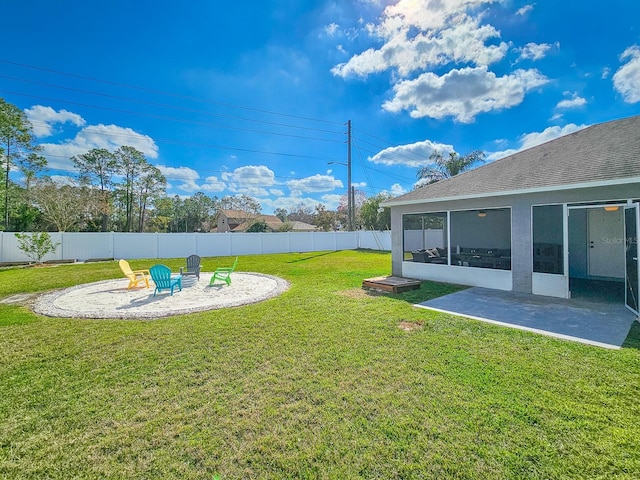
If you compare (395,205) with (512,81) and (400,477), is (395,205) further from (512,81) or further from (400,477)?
(512,81)

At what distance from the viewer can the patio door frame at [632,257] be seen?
5.38m

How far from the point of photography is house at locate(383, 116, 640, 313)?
6.17 m

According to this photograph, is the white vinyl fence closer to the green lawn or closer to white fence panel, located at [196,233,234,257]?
white fence panel, located at [196,233,234,257]

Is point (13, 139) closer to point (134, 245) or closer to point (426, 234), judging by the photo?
point (134, 245)

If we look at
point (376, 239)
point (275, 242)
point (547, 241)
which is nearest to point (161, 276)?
point (547, 241)

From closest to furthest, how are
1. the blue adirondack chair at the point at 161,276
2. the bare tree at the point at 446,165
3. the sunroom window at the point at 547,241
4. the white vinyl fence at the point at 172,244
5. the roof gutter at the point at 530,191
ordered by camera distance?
1. the roof gutter at the point at 530,191
2. the sunroom window at the point at 547,241
3. the blue adirondack chair at the point at 161,276
4. the white vinyl fence at the point at 172,244
5. the bare tree at the point at 446,165

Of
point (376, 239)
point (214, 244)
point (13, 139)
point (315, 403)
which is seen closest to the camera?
point (315, 403)

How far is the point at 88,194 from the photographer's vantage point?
26016 millimetres

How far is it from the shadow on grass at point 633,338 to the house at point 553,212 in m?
1.06

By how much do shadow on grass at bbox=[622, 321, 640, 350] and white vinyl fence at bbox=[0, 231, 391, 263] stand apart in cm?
1917

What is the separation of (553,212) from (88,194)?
111 ft

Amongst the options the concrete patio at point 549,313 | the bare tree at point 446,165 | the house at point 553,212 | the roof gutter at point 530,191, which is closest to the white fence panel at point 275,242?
the bare tree at point 446,165

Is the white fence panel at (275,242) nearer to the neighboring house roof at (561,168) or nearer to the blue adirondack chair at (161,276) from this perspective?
the neighboring house roof at (561,168)

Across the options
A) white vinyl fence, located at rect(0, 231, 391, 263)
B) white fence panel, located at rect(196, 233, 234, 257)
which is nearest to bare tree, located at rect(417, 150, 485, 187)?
white vinyl fence, located at rect(0, 231, 391, 263)
